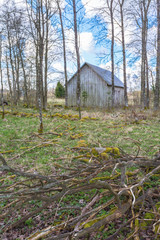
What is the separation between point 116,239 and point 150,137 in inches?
167

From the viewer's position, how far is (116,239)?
1.52m

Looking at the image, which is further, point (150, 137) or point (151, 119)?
point (151, 119)

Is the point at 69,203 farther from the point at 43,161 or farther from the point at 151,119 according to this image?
the point at 151,119

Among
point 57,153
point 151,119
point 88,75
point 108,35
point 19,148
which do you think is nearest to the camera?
point 57,153

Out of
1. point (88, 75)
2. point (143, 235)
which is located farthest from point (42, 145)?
point (88, 75)

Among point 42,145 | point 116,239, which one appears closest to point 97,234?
point 116,239

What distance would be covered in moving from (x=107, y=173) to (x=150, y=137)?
3.01 m

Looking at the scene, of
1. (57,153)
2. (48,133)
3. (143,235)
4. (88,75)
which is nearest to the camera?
(143,235)

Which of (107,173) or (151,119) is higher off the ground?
(151,119)

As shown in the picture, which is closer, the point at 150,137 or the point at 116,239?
the point at 116,239

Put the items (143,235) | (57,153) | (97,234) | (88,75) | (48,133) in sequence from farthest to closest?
(88,75), (48,133), (57,153), (97,234), (143,235)

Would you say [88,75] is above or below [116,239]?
above

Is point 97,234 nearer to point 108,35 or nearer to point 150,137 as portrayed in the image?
point 150,137

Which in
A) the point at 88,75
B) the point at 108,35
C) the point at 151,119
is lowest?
the point at 151,119
